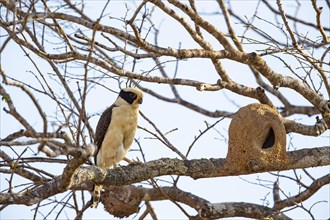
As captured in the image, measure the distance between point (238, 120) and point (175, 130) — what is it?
2.57 feet

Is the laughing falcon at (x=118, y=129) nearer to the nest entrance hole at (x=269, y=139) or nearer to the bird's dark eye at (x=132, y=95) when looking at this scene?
the bird's dark eye at (x=132, y=95)

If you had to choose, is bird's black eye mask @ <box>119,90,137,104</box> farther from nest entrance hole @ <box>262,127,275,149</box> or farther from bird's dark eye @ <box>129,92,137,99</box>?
nest entrance hole @ <box>262,127,275,149</box>

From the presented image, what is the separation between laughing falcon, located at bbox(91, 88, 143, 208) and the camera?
717 cm

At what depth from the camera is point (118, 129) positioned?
718 centimetres

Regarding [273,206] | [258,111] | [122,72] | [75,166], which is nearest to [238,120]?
[258,111]

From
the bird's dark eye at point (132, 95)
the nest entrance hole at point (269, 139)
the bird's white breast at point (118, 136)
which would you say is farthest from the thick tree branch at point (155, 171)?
the bird's dark eye at point (132, 95)

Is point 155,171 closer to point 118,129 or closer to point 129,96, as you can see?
point 118,129

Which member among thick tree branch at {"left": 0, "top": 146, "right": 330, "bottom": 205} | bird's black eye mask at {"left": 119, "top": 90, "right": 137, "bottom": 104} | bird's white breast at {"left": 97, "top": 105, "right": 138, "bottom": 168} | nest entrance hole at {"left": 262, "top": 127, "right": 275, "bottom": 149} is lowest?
thick tree branch at {"left": 0, "top": 146, "right": 330, "bottom": 205}

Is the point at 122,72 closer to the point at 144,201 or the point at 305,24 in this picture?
the point at 144,201

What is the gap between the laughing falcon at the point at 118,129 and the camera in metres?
7.17

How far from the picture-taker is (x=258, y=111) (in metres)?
5.91

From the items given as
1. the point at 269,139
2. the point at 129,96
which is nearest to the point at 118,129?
the point at 129,96

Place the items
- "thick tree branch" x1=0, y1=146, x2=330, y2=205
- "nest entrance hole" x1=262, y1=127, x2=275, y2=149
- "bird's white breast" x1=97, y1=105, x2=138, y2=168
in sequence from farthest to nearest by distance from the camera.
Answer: "bird's white breast" x1=97, y1=105, x2=138, y2=168 < "nest entrance hole" x1=262, y1=127, x2=275, y2=149 < "thick tree branch" x1=0, y1=146, x2=330, y2=205

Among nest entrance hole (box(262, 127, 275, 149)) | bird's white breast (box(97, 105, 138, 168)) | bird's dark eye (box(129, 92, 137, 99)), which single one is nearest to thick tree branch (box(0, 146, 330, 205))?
nest entrance hole (box(262, 127, 275, 149))
